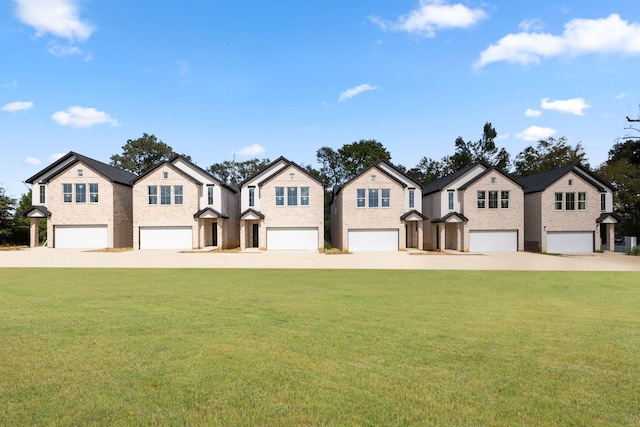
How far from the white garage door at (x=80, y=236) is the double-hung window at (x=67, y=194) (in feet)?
7.70

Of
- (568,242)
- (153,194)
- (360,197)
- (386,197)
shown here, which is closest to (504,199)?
(568,242)

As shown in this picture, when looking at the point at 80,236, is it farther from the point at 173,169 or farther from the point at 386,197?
the point at 386,197

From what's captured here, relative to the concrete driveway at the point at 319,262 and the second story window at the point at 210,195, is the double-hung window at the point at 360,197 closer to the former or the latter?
the concrete driveway at the point at 319,262

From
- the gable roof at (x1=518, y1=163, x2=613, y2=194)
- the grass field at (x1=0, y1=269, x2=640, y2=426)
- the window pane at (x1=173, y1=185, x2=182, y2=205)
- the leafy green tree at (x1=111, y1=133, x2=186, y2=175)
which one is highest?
the leafy green tree at (x1=111, y1=133, x2=186, y2=175)

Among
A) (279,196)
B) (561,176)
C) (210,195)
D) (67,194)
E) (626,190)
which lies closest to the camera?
(561,176)

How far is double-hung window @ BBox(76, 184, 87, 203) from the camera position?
1357 inches

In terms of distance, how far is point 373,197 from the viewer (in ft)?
113

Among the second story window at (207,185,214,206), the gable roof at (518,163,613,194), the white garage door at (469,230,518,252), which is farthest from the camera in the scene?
the second story window at (207,185,214,206)

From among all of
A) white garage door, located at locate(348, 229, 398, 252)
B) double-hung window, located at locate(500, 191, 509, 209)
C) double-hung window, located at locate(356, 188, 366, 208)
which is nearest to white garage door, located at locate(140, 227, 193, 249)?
white garage door, located at locate(348, 229, 398, 252)

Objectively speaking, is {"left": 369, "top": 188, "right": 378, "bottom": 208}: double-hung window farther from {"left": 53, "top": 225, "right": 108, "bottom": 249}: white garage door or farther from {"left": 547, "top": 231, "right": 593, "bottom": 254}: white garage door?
{"left": 53, "top": 225, "right": 108, "bottom": 249}: white garage door

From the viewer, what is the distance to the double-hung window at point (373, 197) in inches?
1359

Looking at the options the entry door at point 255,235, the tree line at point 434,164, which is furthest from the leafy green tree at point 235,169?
the entry door at point 255,235

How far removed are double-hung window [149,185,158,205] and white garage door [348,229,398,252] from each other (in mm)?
18091

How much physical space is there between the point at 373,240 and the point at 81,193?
87.7 feet
